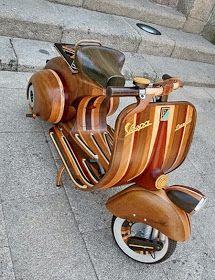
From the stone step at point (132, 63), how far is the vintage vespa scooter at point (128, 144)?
1.05 metres

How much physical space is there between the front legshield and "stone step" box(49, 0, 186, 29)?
3.51 meters

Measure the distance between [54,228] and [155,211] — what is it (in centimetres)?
74

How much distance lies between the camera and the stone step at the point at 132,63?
3.65m

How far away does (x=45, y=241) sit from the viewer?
2.14 m

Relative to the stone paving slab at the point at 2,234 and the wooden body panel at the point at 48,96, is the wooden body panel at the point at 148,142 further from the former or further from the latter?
the wooden body panel at the point at 48,96

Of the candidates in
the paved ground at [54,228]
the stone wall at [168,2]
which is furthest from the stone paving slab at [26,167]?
the stone wall at [168,2]

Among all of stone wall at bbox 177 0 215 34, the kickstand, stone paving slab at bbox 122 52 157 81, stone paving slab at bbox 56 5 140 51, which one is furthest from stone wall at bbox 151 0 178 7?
the kickstand

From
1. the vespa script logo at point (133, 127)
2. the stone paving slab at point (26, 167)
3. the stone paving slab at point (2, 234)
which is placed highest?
the vespa script logo at point (133, 127)

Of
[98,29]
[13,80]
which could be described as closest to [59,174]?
[13,80]

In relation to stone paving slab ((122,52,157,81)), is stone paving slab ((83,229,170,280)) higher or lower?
lower

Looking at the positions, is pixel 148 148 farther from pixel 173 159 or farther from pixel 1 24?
pixel 1 24

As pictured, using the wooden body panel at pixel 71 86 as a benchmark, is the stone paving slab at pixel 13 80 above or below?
below

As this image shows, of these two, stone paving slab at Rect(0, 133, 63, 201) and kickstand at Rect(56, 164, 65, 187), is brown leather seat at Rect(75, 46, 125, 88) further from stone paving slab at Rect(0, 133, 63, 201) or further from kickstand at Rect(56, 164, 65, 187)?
stone paving slab at Rect(0, 133, 63, 201)

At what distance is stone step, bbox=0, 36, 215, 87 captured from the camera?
12.0 ft
